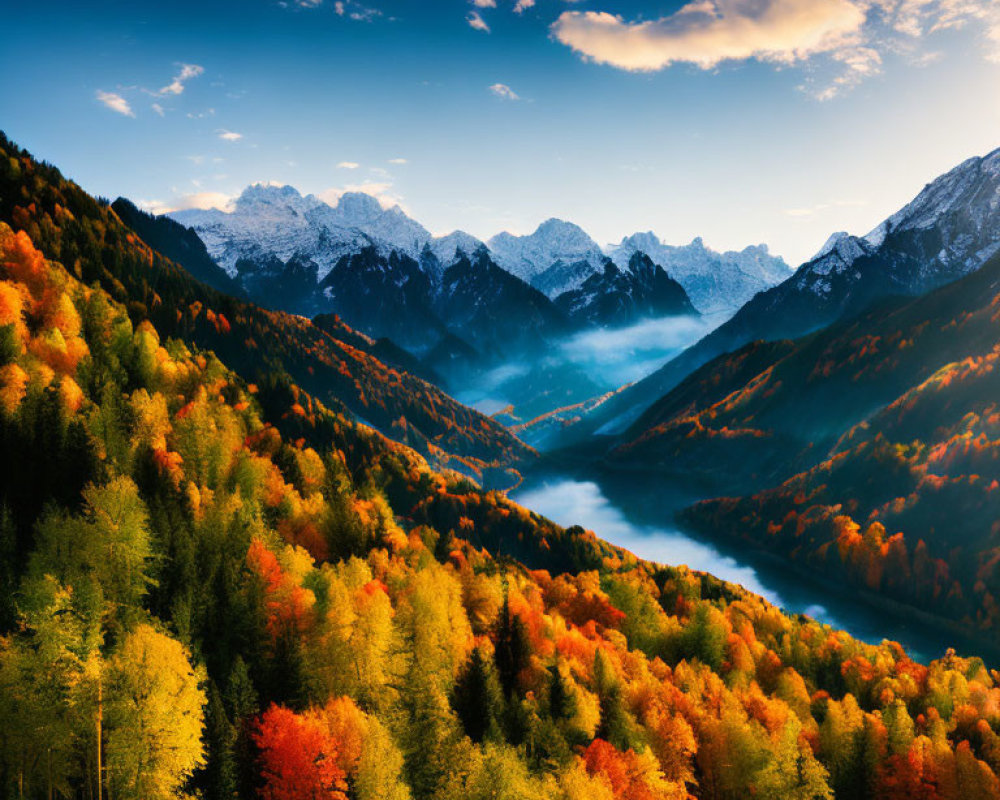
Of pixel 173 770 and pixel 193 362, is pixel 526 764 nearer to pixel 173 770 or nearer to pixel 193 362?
pixel 173 770

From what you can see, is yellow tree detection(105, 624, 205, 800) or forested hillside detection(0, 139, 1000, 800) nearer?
yellow tree detection(105, 624, 205, 800)

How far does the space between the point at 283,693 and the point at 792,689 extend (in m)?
87.5

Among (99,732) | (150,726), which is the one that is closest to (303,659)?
(150,726)

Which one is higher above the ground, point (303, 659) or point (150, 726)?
point (150, 726)

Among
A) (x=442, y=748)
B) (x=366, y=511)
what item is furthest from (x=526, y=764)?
(x=366, y=511)

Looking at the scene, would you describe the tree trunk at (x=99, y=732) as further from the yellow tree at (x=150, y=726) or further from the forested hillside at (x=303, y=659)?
the yellow tree at (x=150, y=726)

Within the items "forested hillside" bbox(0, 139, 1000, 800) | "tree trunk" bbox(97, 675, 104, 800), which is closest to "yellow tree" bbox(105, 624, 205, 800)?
"forested hillside" bbox(0, 139, 1000, 800)

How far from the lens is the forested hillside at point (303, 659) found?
46344mm

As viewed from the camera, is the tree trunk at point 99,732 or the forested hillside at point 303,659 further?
the forested hillside at point 303,659

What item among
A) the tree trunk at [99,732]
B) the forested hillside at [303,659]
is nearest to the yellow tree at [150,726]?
the forested hillside at [303,659]

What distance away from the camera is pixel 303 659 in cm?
6359

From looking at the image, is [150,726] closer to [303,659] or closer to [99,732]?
[99,732]

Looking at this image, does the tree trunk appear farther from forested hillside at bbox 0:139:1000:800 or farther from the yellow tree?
the yellow tree

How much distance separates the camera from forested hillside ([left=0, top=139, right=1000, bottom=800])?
46.3 metres
